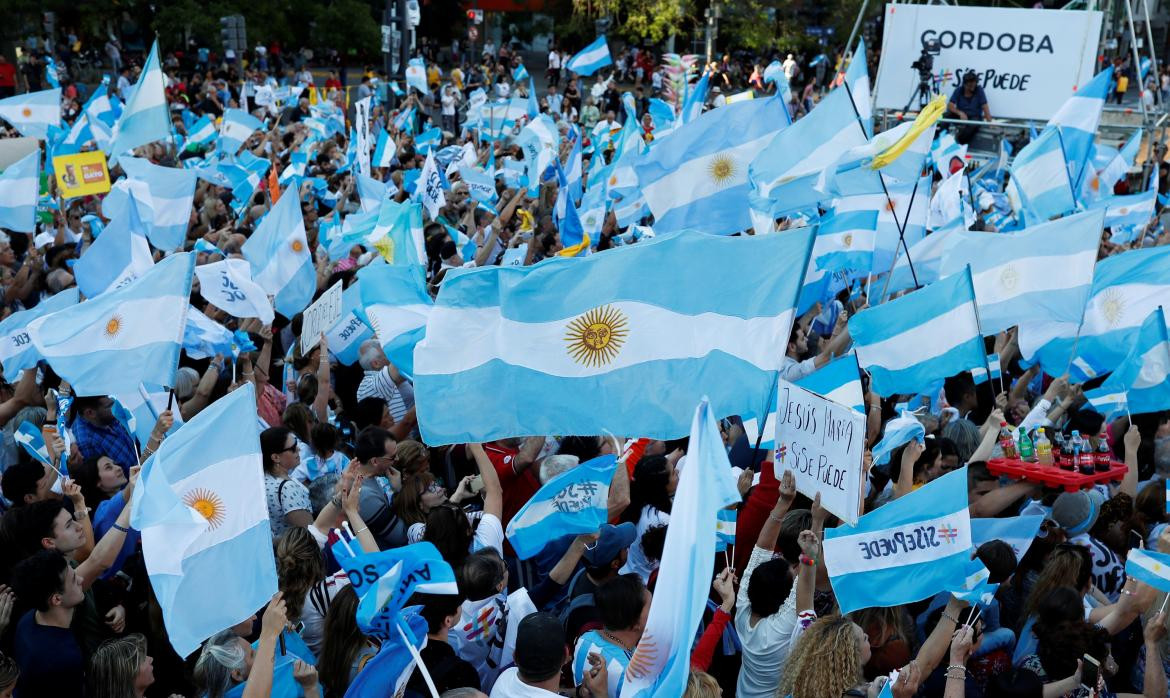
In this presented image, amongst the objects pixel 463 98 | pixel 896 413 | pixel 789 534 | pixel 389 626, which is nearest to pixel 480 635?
pixel 389 626

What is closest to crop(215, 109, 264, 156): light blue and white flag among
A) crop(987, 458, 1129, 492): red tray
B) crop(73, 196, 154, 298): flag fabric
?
crop(73, 196, 154, 298): flag fabric

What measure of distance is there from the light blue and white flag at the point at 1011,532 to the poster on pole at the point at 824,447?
0.60m

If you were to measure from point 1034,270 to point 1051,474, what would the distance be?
7.06 feet

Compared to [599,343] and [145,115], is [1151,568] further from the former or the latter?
[145,115]

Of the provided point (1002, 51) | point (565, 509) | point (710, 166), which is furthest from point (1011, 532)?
point (1002, 51)

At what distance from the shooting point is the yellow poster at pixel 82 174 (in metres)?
12.5

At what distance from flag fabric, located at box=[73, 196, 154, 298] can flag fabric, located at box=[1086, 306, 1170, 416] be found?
6.80 meters

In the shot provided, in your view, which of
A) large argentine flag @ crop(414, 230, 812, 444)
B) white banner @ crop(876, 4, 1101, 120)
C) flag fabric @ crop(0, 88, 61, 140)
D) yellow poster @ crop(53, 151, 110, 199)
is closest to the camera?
large argentine flag @ crop(414, 230, 812, 444)

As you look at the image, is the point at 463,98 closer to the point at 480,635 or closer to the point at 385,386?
the point at 385,386

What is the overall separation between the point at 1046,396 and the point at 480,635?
450cm

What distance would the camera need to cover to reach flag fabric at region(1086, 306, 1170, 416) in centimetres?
755

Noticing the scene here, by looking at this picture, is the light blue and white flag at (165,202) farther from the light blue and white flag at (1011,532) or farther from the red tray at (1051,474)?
the light blue and white flag at (1011,532)

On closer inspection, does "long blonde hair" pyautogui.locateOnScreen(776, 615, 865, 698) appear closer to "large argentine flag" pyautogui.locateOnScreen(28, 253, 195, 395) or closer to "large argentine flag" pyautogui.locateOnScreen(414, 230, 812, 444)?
"large argentine flag" pyautogui.locateOnScreen(414, 230, 812, 444)

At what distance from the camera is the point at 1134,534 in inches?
244
